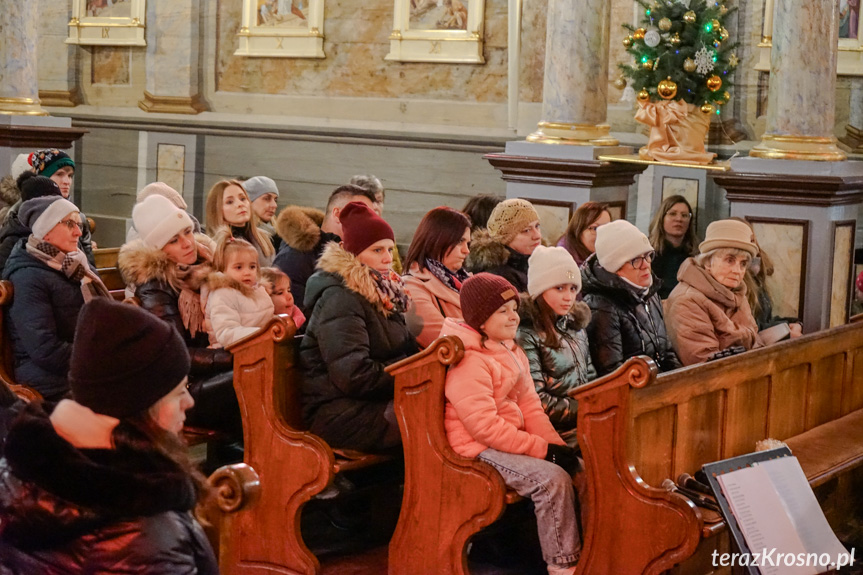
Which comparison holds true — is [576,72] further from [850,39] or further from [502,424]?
[502,424]

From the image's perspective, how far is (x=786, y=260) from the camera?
6.57 metres

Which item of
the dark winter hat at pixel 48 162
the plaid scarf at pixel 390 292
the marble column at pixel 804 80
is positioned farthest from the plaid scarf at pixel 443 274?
the dark winter hat at pixel 48 162

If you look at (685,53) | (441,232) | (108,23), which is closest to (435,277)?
(441,232)

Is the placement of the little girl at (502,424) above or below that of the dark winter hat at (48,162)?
below

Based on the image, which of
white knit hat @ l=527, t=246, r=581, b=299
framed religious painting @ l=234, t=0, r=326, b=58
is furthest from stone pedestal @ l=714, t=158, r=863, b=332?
framed religious painting @ l=234, t=0, r=326, b=58

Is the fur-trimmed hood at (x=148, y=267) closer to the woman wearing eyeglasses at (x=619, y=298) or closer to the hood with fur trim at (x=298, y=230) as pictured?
the hood with fur trim at (x=298, y=230)

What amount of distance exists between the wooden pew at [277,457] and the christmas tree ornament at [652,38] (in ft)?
12.4

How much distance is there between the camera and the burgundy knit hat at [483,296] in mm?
3871

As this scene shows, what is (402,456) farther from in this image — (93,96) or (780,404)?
(93,96)

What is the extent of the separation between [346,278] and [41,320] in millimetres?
1336

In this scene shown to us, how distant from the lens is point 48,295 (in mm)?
4613

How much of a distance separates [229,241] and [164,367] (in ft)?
9.86

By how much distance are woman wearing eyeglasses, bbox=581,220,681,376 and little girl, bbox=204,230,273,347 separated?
141 cm

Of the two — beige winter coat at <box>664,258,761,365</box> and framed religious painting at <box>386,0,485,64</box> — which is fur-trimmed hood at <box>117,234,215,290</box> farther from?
framed religious painting at <box>386,0,485,64</box>
